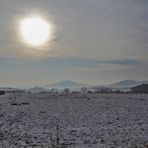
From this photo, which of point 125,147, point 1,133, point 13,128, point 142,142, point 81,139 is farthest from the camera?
point 13,128

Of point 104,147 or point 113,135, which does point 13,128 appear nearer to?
point 113,135

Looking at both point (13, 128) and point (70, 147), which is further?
point (13, 128)

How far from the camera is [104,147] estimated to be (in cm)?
1299

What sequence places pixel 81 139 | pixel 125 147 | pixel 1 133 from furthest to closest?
pixel 1 133, pixel 81 139, pixel 125 147

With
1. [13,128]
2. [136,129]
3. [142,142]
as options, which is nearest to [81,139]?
[142,142]

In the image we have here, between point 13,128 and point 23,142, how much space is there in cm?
475

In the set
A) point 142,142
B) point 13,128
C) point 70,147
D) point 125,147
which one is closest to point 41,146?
point 70,147

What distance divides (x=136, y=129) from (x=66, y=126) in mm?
4175

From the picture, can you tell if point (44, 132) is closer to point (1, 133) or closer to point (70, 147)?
point (1, 133)

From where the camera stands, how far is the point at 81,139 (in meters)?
14.8

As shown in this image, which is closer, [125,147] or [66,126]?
[125,147]

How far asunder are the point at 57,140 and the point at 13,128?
5.26 metres

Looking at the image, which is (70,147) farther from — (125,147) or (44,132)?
(44,132)

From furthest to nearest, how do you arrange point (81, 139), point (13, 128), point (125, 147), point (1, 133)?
point (13, 128)
point (1, 133)
point (81, 139)
point (125, 147)
